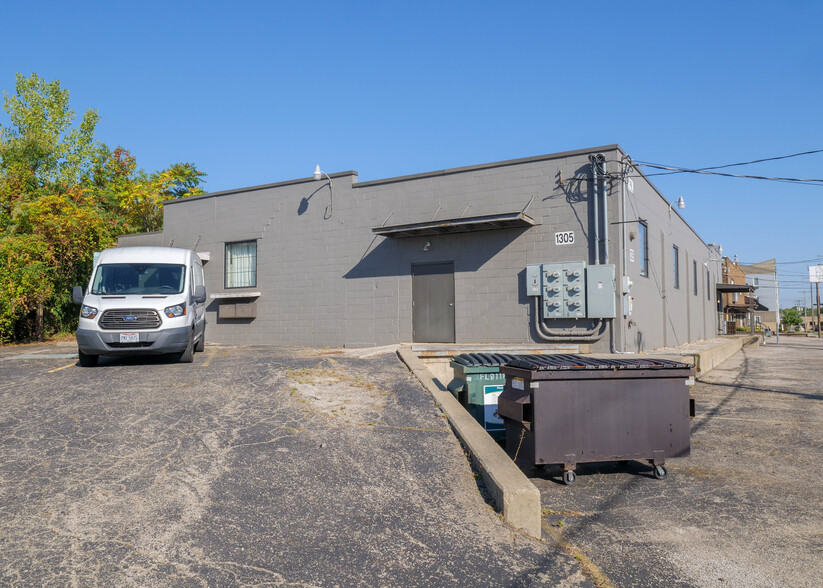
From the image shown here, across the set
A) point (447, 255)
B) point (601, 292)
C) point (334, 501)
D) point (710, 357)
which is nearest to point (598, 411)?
point (334, 501)

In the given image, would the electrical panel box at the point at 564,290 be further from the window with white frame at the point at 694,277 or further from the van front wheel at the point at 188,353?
the window with white frame at the point at 694,277

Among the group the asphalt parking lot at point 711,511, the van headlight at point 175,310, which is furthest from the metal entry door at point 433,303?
the asphalt parking lot at point 711,511

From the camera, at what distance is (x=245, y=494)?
5.01 meters

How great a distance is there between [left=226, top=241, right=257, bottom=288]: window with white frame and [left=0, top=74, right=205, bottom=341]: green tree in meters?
7.01

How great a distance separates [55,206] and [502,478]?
23.2 metres

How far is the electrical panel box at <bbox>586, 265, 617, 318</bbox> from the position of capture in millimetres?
13961

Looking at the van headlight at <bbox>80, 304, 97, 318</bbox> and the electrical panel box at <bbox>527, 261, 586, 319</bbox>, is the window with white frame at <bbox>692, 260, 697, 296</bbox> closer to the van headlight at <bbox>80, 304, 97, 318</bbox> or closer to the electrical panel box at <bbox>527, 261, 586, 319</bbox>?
the electrical panel box at <bbox>527, 261, 586, 319</bbox>

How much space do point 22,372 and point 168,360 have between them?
2.32m

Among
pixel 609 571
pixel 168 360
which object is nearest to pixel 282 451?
pixel 609 571

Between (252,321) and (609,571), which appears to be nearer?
(609,571)

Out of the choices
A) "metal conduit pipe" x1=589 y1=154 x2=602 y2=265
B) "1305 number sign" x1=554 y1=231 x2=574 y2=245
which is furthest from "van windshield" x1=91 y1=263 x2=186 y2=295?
"metal conduit pipe" x1=589 y1=154 x2=602 y2=265

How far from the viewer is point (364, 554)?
13.5ft

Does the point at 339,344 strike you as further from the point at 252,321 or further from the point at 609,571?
the point at 609,571

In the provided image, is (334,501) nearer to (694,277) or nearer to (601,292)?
(601,292)
